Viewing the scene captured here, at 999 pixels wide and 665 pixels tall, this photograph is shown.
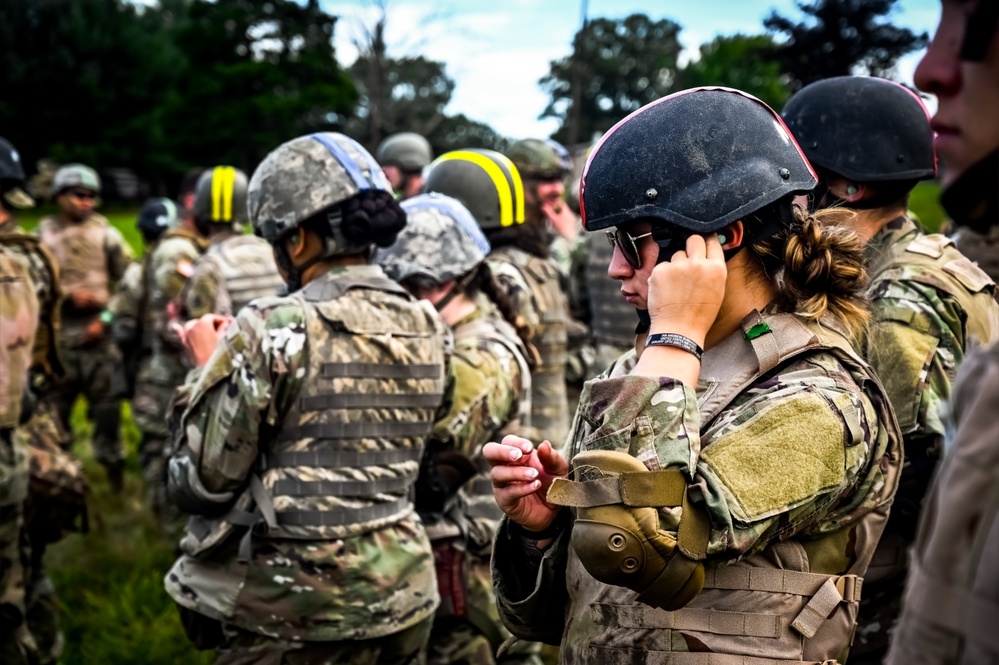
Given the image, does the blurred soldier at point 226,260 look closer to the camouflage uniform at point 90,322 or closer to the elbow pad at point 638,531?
the camouflage uniform at point 90,322

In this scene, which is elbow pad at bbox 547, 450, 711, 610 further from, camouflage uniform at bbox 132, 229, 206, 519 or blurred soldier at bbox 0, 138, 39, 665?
camouflage uniform at bbox 132, 229, 206, 519

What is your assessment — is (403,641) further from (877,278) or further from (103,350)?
(103,350)

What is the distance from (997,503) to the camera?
117 cm

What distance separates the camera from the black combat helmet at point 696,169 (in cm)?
215

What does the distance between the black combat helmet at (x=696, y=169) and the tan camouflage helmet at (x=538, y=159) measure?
19.4 ft

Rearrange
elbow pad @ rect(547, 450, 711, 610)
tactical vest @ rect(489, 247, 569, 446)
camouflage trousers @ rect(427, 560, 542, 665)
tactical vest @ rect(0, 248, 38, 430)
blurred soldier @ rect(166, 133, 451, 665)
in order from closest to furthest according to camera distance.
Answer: elbow pad @ rect(547, 450, 711, 610) < blurred soldier @ rect(166, 133, 451, 665) < camouflage trousers @ rect(427, 560, 542, 665) < tactical vest @ rect(0, 248, 38, 430) < tactical vest @ rect(489, 247, 569, 446)

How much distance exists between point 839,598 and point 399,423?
184 centimetres

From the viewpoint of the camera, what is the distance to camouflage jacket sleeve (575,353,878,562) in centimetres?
194

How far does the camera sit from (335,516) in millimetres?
3480

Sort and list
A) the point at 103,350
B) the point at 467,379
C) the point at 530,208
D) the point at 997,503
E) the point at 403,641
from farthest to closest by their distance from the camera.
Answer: the point at 103,350 → the point at 530,208 → the point at 467,379 → the point at 403,641 → the point at 997,503

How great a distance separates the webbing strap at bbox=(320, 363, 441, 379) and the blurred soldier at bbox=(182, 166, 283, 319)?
3.33m

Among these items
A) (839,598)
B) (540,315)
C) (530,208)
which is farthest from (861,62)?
(839,598)

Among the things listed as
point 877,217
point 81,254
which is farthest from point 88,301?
point 877,217

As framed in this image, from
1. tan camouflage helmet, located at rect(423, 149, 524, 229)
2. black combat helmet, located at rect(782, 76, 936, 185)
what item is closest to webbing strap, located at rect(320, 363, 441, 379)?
black combat helmet, located at rect(782, 76, 936, 185)
